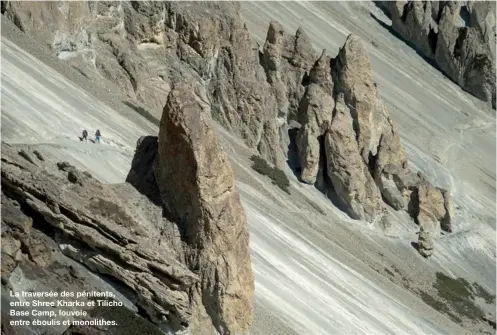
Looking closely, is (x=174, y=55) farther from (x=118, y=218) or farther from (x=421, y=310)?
(x=118, y=218)

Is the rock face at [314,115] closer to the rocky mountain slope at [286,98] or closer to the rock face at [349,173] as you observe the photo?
the rocky mountain slope at [286,98]

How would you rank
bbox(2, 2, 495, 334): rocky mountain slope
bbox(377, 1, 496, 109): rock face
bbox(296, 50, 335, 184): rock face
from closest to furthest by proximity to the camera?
1. bbox(2, 2, 495, 334): rocky mountain slope
2. bbox(296, 50, 335, 184): rock face
3. bbox(377, 1, 496, 109): rock face

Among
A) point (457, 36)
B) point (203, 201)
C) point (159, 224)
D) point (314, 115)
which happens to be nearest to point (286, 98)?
point (314, 115)

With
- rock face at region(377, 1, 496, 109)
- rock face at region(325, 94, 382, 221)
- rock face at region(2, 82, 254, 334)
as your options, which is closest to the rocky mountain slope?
rock face at region(325, 94, 382, 221)

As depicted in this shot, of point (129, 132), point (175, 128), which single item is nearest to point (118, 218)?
point (175, 128)

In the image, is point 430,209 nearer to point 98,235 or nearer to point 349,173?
point 349,173

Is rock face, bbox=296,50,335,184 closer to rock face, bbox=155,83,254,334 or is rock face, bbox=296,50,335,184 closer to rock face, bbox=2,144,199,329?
rock face, bbox=155,83,254,334
